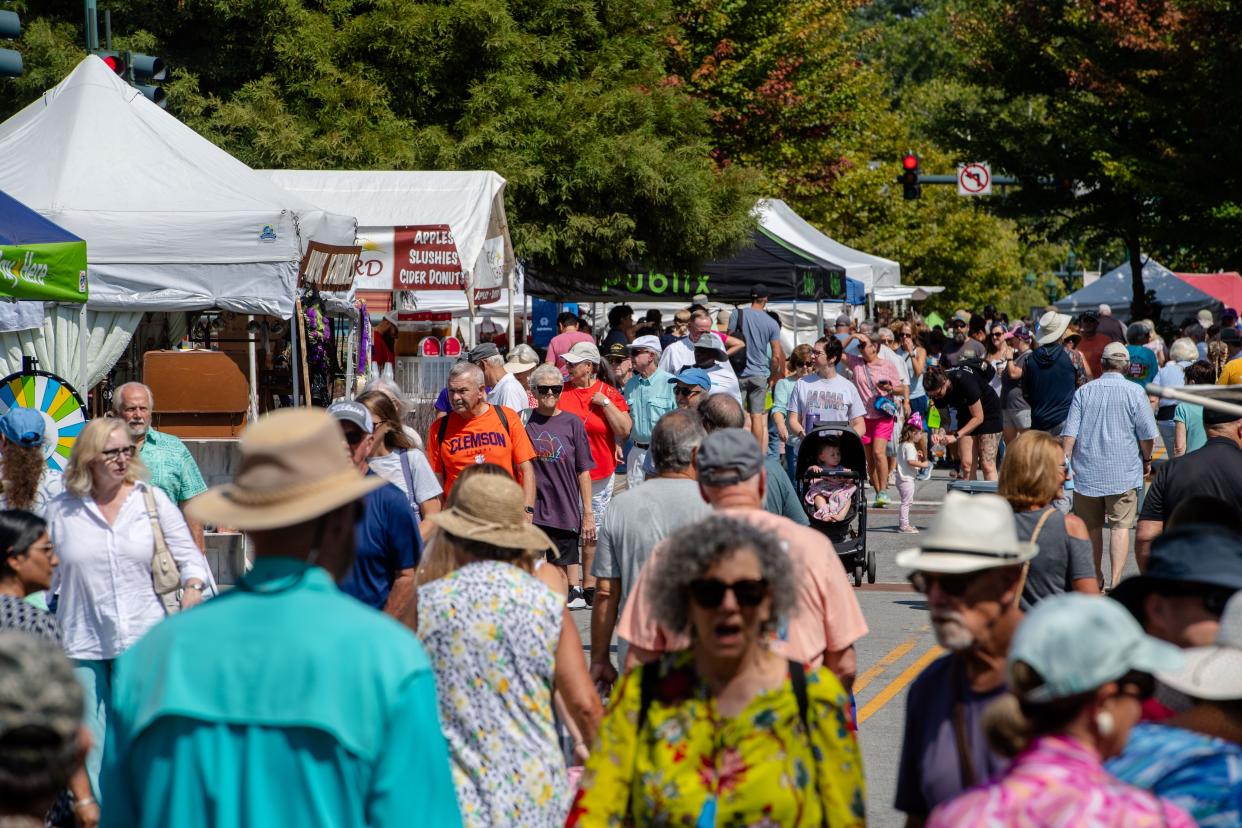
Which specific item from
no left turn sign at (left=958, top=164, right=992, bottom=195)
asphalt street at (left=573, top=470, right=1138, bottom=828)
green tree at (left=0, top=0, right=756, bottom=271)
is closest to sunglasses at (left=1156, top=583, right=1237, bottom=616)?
asphalt street at (left=573, top=470, right=1138, bottom=828)

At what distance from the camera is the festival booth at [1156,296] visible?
131 ft

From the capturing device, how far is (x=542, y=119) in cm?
2320

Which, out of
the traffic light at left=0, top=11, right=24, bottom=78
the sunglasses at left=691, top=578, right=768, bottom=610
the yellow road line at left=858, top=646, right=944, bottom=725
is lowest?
the yellow road line at left=858, top=646, right=944, bottom=725

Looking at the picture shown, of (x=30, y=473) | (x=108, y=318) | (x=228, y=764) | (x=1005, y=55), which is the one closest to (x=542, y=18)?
(x=108, y=318)

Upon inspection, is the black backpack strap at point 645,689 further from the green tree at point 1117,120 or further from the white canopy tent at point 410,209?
the green tree at point 1117,120

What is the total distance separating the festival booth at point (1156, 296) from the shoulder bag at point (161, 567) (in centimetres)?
3533

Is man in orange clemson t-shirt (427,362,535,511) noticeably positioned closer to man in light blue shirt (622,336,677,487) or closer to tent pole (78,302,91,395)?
man in light blue shirt (622,336,677,487)

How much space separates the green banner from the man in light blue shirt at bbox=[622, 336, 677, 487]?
177 inches

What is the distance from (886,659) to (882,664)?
157 mm

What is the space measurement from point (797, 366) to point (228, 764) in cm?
1345

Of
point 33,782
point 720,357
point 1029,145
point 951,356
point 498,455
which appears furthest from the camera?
point 1029,145

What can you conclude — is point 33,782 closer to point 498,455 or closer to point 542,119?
point 498,455

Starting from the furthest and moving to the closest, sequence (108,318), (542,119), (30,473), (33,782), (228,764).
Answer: (542,119) → (108,318) → (30,473) → (228,764) → (33,782)

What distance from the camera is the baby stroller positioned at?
12.2 meters
